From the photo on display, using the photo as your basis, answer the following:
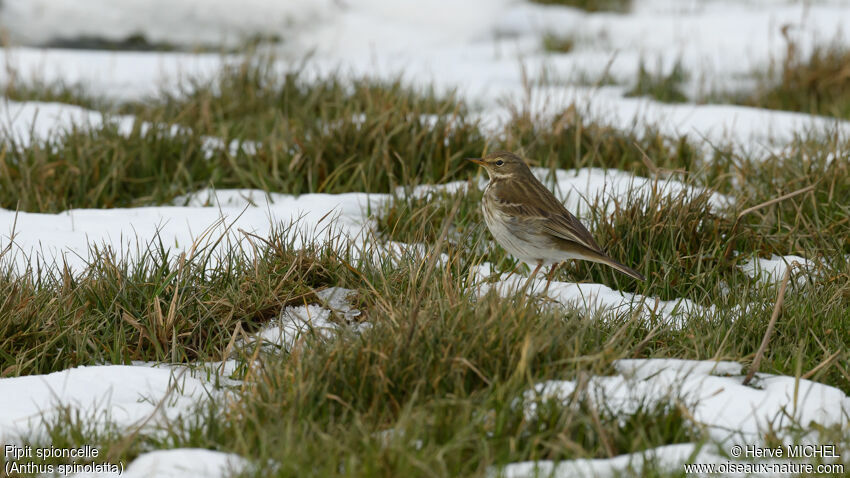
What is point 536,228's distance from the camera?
169 inches

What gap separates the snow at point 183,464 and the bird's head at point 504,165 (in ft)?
8.09

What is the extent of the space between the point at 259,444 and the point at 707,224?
9.05 feet

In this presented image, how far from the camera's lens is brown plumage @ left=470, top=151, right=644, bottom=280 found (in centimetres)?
426

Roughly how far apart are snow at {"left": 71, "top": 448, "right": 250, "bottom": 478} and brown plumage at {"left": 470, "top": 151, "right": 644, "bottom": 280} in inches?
78.1

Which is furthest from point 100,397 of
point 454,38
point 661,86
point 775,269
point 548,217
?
point 454,38

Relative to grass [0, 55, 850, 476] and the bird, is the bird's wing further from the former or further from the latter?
grass [0, 55, 850, 476]

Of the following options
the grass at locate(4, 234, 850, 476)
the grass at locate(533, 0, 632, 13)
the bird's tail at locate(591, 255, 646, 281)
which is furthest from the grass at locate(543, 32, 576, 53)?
the grass at locate(4, 234, 850, 476)

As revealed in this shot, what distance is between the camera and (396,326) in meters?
3.30

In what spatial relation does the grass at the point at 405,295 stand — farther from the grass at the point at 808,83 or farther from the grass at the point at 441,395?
the grass at the point at 808,83

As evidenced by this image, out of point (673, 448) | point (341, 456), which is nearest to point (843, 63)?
point (673, 448)

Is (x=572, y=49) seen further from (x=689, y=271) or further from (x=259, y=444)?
(x=259, y=444)

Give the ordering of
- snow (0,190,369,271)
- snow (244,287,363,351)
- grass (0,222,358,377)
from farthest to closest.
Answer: snow (0,190,369,271) < snow (244,287,363,351) < grass (0,222,358,377)

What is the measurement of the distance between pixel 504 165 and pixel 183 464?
2.66 meters

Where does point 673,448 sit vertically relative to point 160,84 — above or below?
below
